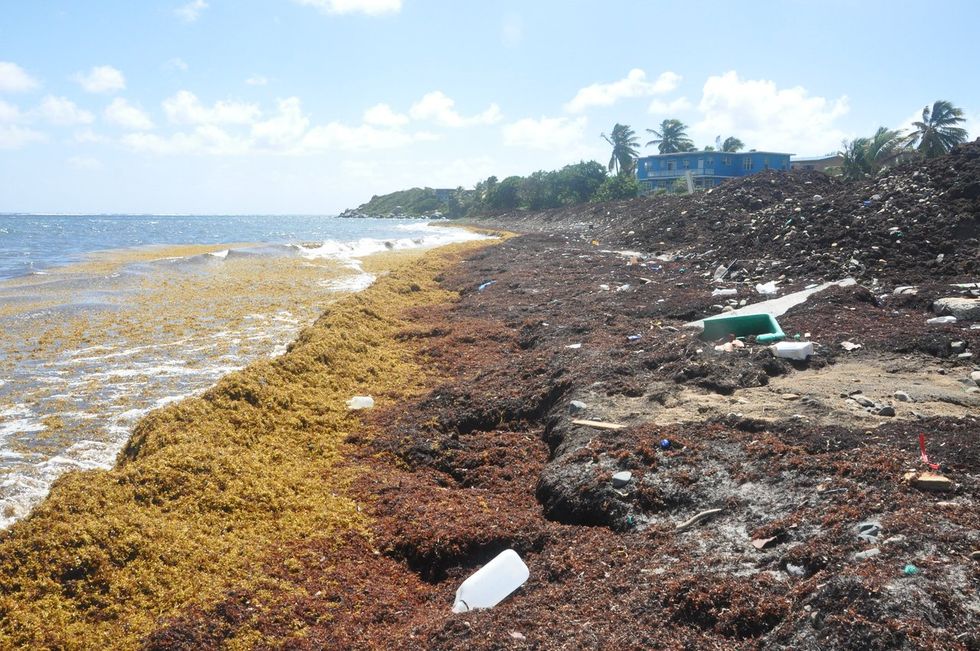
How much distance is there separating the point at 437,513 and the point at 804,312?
22.3ft

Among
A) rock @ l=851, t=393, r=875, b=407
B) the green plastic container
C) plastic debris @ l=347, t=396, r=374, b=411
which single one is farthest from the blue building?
rock @ l=851, t=393, r=875, b=407

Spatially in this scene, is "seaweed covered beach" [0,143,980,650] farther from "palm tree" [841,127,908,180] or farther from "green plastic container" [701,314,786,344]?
"palm tree" [841,127,908,180]

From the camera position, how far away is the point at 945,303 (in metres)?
8.76

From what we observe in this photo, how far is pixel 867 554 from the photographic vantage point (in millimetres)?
3232

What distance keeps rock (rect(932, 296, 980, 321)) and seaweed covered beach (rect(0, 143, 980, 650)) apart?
0.06 m

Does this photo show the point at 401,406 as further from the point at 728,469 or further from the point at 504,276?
the point at 504,276

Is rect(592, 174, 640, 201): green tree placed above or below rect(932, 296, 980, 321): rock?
above

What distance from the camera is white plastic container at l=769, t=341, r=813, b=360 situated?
6.91 metres

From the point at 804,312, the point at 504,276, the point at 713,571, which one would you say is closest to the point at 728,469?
the point at 713,571

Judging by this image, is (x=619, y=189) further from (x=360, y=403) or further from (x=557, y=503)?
(x=557, y=503)

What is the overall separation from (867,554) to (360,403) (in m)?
5.61

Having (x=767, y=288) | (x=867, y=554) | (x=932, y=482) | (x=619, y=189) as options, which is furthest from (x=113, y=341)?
(x=619, y=189)

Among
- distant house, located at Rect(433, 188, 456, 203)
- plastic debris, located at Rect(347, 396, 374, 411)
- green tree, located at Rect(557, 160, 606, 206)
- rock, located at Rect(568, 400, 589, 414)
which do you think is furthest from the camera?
distant house, located at Rect(433, 188, 456, 203)

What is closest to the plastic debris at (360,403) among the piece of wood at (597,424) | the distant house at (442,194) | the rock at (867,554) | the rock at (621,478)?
the piece of wood at (597,424)
